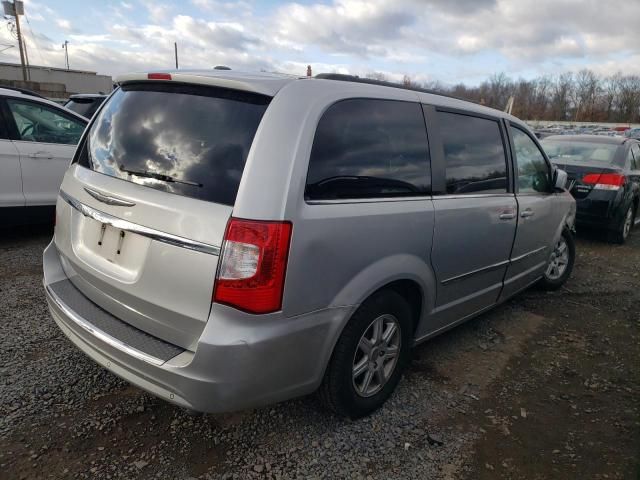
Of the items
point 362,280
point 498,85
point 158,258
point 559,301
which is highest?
point 498,85

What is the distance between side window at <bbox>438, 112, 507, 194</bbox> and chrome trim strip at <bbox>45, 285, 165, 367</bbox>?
1945 mm

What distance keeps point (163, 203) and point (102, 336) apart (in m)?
0.71

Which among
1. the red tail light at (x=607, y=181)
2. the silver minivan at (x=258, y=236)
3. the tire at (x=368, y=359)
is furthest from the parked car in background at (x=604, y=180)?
the tire at (x=368, y=359)

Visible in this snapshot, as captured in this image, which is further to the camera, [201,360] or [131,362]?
[131,362]

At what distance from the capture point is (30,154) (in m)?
5.16

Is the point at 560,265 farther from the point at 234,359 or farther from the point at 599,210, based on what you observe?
the point at 234,359

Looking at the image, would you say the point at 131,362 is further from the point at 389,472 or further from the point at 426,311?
the point at 426,311

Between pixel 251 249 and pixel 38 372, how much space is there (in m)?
1.88

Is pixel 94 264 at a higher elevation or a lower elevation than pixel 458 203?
lower

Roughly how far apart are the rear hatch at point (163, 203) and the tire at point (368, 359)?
0.77 metres

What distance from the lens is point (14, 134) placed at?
16.6 feet

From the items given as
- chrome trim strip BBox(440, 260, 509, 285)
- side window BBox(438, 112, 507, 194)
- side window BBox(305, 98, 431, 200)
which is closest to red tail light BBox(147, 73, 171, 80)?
side window BBox(305, 98, 431, 200)

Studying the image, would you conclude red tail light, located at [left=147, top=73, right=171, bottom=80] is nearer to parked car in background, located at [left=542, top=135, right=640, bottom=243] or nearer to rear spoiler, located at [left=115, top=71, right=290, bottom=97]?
rear spoiler, located at [left=115, top=71, right=290, bottom=97]

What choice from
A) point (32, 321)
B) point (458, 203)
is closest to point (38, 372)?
point (32, 321)
